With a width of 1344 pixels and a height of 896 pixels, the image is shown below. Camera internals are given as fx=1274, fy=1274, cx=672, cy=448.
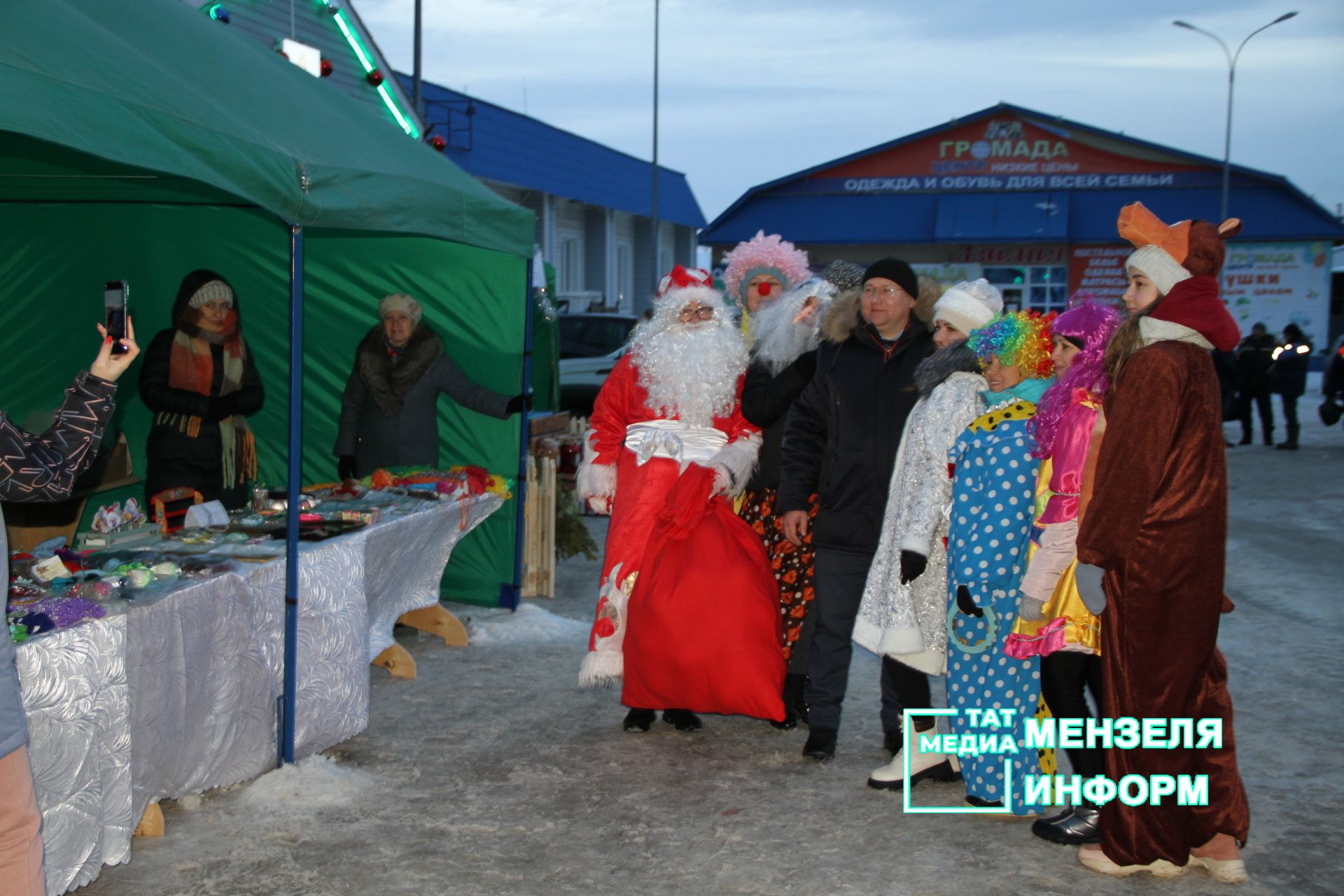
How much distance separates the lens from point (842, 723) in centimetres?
522

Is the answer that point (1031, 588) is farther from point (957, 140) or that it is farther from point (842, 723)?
point (957, 140)

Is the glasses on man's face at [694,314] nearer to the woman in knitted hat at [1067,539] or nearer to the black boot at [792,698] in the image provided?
the black boot at [792,698]

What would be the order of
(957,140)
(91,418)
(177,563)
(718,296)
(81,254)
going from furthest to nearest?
(957,140) < (81,254) < (718,296) < (177,563) < (91,418)

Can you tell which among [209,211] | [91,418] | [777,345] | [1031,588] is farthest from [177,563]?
[209,211]

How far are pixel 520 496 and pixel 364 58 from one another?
4287 mm

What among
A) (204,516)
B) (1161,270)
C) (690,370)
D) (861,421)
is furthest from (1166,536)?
(204,516)

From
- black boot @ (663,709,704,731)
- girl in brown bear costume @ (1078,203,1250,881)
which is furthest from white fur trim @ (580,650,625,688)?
girl in brown bear costume @ (1078,203,1250,881)

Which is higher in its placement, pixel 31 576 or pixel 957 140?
pixel 957 140

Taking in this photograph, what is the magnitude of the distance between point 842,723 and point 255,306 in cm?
422

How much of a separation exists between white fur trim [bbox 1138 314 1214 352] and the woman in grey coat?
3.80 m

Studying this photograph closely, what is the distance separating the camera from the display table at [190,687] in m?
3.32

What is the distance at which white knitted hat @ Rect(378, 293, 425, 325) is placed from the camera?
261 inches

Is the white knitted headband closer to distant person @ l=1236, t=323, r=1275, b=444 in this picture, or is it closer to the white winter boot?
the white winter boot

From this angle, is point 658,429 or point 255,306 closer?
point 658,429
